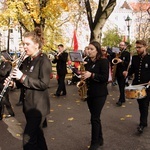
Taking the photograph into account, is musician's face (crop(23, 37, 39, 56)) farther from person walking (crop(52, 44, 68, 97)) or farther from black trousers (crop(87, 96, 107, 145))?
person walking (crop(52, 44, 68, 97))

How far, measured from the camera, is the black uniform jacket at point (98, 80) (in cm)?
441

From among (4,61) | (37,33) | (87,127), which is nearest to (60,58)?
(4,61)

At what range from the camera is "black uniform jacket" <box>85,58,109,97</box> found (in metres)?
4.41

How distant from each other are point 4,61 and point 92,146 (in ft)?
11.4

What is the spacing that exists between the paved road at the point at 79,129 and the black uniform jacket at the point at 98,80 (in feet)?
3.48

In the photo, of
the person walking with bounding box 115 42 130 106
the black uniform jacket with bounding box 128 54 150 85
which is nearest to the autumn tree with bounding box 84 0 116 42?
the person walking with bounding box 115 42 130 106

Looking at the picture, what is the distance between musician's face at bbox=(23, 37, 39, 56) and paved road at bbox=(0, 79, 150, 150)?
2046 mm

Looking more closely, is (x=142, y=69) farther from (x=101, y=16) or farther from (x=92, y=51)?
(x=101, y=16)

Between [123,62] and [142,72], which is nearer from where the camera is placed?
[142,72]

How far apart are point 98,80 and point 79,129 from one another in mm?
1874

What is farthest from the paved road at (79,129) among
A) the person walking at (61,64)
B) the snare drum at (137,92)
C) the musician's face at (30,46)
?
the musician's face at (30,46)

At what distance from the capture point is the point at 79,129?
19.2 ft

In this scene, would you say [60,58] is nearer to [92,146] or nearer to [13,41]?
[92,146]

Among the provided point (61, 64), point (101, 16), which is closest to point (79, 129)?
point (61, 64)
